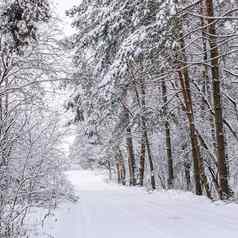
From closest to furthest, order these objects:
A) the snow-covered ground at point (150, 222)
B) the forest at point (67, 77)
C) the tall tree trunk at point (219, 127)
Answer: the forest at point (67, 77) < the snow-covered ground at point (150, 222) < the tall tree trunk at point (219, 127)

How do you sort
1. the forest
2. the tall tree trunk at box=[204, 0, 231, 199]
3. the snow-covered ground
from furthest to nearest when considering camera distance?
the tall tree trunk at box=[204, 0, 231, 199]
the snow-covered ground
the forest

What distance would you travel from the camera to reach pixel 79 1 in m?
26.9

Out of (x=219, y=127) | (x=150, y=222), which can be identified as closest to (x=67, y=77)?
(x=150, y=222)

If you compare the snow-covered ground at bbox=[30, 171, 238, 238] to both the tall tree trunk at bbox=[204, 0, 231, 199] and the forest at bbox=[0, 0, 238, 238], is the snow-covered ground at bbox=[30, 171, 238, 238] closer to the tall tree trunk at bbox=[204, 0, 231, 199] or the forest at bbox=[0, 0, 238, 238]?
the forest at bbox=[0, 0, 238, 238]

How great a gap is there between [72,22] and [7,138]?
1963 centimetres

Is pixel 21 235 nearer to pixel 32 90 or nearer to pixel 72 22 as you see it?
pixel 32 90

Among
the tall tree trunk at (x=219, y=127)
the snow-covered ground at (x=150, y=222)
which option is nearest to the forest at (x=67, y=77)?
the tall tree trunk at (x=219, y=127)

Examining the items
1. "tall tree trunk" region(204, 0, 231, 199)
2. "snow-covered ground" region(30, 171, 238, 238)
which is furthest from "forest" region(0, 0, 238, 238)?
"snow-covered ground" region(30, 171, 238, 238)

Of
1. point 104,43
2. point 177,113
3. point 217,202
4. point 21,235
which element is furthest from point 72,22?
point 21,235

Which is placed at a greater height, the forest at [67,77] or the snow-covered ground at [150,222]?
the forest at [67,77]

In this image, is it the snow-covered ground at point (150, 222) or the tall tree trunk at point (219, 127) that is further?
the tall tree trunk at point (219, 127)

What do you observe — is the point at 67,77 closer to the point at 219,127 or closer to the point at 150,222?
the point at 150,222

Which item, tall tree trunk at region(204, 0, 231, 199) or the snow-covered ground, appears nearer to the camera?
the snow-covered ground

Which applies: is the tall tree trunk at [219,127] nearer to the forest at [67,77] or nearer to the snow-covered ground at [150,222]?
the forest at [67,77]
